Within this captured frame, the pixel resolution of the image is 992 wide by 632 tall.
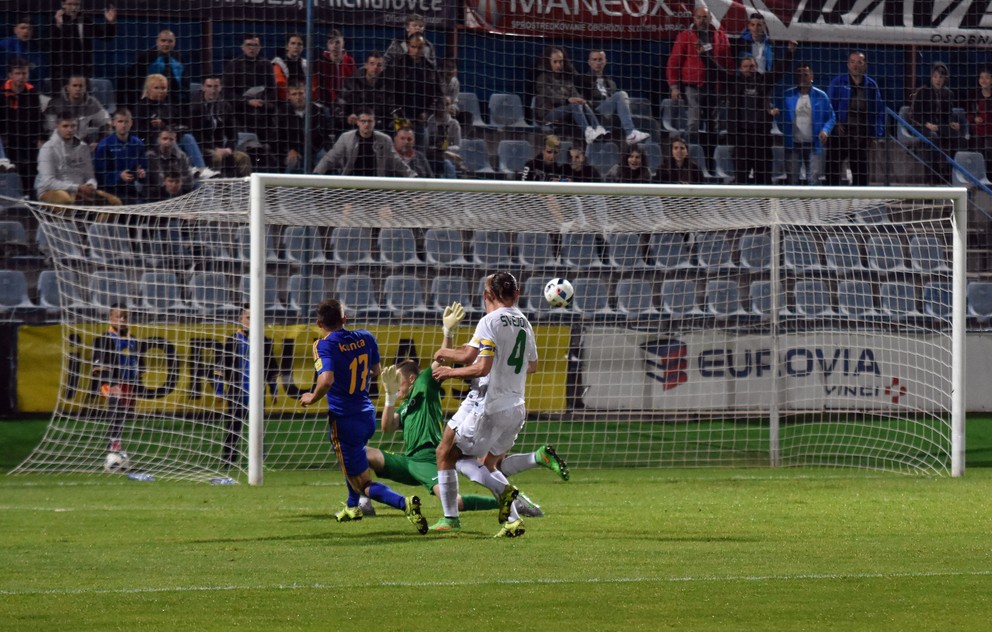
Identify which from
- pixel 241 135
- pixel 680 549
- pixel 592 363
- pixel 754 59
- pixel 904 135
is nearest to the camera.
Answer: pixel 680 549

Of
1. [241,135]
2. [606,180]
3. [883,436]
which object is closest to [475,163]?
[606,180]

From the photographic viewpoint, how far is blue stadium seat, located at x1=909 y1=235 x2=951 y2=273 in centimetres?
1565

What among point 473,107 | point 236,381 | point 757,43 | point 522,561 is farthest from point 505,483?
point 757,43

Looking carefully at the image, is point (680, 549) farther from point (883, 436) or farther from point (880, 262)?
point (880, 262)

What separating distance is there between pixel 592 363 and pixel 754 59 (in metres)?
5.52

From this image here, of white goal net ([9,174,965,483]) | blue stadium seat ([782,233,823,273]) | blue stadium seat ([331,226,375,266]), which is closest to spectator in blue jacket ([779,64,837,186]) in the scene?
white goal net ([9,174,965,483])

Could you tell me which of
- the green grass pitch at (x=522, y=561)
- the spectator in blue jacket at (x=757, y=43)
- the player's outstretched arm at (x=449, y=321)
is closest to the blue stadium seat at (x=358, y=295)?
the green grass pitch at (x=522, y=561)

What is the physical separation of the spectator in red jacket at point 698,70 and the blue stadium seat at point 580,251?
275 cm

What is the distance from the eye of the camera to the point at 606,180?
57.1 feet

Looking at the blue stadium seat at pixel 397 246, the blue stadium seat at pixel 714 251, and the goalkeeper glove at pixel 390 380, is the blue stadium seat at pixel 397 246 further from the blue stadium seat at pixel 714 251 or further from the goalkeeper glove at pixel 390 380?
the goalkeeper glove at pixel 390 380

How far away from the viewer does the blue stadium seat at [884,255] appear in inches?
612

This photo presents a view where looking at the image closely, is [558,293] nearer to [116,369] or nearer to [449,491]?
[449,491]

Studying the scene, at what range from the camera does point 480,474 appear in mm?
8953

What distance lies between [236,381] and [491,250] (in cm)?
382
